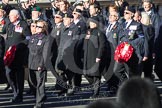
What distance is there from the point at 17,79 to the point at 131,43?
2.21m

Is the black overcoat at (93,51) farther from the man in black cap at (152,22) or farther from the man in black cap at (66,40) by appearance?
the man in black cap at (152,22)

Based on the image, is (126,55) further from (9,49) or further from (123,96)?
(123,96)

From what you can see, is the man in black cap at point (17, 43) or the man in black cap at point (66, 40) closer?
the man in black cap at point (17, 43)

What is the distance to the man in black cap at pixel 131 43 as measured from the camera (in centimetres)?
1148

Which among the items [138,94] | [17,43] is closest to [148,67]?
[17,43]

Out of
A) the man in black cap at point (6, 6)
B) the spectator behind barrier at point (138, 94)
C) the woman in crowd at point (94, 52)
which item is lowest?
the woman in crowd at point (94, 52)

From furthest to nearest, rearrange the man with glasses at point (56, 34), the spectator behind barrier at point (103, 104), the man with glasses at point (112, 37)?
the man with glasses at point (112, 37)
the man with glasses at point (56, 34)
the spectator behind barrier at point (103, 104)

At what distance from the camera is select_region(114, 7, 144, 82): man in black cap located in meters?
11.5

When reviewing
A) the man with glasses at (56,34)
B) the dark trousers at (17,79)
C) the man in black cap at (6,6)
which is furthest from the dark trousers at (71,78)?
the man in black cap at (6,6)

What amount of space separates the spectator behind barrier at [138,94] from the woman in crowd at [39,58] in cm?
621

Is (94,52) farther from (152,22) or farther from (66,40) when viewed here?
(152,22)

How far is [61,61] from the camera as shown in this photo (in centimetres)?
1218

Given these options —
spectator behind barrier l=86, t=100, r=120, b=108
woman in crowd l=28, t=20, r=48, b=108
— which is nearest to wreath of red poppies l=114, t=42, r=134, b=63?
woman in crowd l=28, t=20, r=48, b=108

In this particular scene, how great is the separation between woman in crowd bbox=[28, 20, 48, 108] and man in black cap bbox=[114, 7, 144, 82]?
6.12ft
